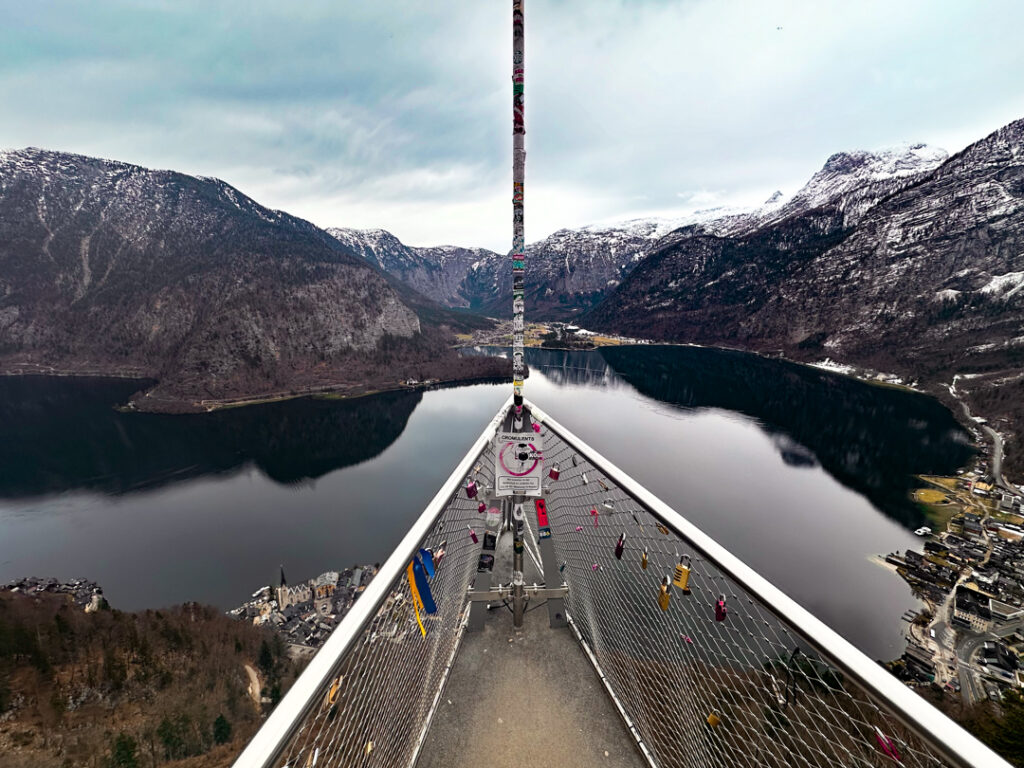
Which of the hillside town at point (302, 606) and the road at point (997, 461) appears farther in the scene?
the road at point (997, 461)

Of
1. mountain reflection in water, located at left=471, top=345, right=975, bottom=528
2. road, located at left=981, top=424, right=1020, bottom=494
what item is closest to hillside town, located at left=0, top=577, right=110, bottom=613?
mountain reflection in water, located at left=471, top=345, right=975, bottom=528

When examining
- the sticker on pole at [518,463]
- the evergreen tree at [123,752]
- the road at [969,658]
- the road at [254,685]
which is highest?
the sticker on pole at [518,463]

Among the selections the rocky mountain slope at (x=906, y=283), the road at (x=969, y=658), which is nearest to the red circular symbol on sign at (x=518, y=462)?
the road at (x=969, y=658)

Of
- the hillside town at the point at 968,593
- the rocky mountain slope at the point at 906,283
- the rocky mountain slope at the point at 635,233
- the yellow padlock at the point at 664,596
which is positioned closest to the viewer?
the yellow padlock at the point at 664,596

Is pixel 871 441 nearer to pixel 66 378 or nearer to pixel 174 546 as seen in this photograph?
pixel 174 546

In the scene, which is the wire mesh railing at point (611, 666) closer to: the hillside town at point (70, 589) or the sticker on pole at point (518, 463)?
the sticker on pole at point (518, 463)

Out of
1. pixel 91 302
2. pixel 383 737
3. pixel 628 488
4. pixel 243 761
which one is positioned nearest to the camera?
pixel 243 761

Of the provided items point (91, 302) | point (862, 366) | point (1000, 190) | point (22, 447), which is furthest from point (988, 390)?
point (91, 302)
